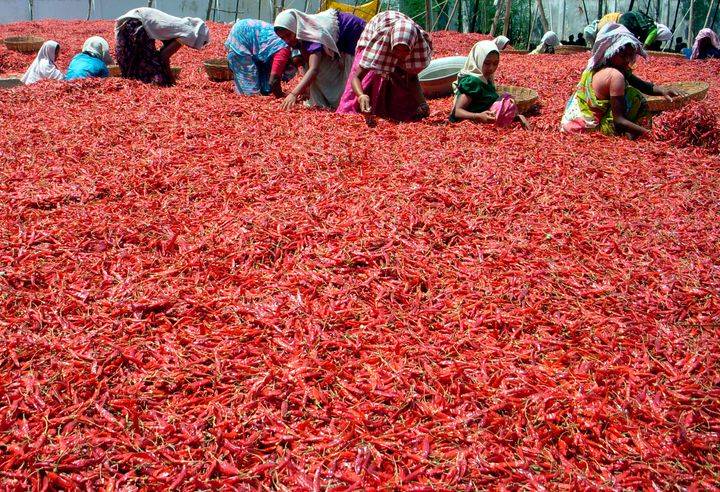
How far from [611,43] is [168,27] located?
5.58 metres

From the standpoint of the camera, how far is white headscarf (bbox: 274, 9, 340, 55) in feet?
19.2

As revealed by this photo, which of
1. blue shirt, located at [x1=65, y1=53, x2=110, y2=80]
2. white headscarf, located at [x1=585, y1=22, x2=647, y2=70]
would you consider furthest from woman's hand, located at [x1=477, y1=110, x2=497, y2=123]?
blue shirt, located at [x1=65, y1=53, x2=110, y2=80]

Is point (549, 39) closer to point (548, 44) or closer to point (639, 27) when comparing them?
point (548, 44)

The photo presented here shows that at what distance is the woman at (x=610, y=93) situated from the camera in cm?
523

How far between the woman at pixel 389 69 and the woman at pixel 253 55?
164cm

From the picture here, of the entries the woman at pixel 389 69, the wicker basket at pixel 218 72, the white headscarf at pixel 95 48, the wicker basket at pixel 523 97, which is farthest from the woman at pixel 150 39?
the wicker basket at pixel 523 97

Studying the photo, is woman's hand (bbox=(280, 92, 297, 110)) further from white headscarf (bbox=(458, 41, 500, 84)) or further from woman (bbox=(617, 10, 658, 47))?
woman (bbox=(617, 10, 658, 47))

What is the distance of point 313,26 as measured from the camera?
605cm

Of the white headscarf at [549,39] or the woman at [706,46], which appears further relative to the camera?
the white headscarf at [549,39]

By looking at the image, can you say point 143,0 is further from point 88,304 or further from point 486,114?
point 88,304

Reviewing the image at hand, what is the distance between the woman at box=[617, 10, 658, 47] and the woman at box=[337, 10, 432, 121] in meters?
7.19

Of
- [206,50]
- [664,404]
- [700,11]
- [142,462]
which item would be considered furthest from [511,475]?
[700,11]

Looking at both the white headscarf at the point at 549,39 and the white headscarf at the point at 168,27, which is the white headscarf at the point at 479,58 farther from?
the white headscarf at the point at 549,39

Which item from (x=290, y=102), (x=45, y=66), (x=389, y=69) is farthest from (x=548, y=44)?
(x=45, y=66)
